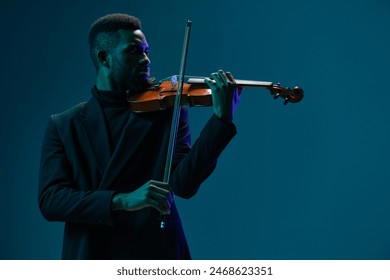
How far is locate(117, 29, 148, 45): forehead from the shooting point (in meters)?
1.47

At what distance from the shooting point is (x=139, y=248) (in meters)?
1.37

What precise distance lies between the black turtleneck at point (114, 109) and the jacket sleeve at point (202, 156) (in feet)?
0.51

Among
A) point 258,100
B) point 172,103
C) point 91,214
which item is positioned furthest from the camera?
point 258,100

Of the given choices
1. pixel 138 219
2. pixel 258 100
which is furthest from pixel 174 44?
pixel 138 219

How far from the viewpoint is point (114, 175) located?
1.39m

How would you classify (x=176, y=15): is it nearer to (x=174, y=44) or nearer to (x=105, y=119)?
(x=174, y=44)

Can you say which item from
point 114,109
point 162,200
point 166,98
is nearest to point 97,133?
point 114,109

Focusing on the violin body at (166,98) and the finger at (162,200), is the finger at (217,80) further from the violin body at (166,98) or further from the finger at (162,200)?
the finger at (162,200)

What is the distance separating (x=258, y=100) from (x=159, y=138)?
1.08m

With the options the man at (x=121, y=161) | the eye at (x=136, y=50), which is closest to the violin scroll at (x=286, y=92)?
the man at (x=121, y=161)

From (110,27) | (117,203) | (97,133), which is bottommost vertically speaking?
(117,203)

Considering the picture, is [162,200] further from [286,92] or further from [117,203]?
[286,92]

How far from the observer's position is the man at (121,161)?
1.34 m

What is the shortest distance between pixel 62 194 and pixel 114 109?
22 centimetres
